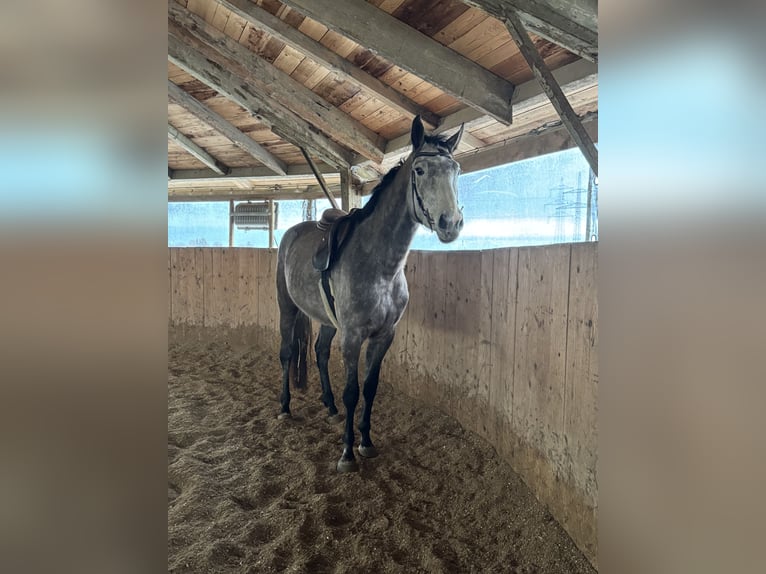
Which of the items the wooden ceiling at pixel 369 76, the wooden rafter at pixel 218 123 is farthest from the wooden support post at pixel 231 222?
the wooden rafter at pixel 218 123

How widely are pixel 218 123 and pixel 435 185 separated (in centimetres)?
314

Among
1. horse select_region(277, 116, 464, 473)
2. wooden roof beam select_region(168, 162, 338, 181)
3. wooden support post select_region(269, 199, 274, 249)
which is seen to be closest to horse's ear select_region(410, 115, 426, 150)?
horse select_region(277, 116, 464, 473)

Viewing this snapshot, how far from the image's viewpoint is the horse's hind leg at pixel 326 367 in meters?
2.74

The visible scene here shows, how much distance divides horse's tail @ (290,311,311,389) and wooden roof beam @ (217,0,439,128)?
1.60 m

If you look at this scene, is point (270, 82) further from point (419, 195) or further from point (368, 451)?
point (368, 451)

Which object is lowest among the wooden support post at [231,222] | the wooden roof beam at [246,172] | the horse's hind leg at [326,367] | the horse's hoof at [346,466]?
the horse's hoof at [346,466]

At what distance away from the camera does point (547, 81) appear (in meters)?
1.53

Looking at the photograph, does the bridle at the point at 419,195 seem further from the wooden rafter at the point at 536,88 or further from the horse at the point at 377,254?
the wooden rafter at the point at 536,88

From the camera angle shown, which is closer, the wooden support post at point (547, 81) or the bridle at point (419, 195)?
the wooden support post at point (547, 81)
